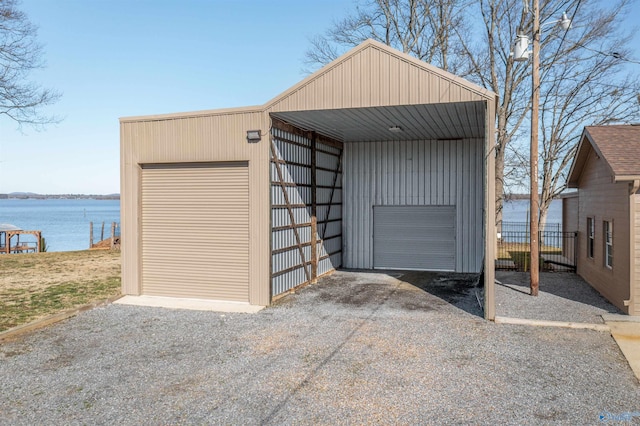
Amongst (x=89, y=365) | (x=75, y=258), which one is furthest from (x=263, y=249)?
(x=75, y=258)

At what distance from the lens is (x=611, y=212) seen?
10383mm

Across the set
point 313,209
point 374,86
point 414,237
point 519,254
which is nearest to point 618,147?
point 374,86

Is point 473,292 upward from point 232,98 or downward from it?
downward

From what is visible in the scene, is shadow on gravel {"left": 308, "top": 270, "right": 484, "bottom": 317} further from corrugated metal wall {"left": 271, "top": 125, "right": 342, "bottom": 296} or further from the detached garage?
the detached garage

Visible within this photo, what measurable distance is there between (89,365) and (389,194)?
1019 cm

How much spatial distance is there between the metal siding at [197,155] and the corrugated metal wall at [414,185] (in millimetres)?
5493

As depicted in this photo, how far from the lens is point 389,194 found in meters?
14.7

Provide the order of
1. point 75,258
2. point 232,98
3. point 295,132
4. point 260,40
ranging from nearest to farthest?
point 295,132
point 260,40
point 75,258
point 232,98

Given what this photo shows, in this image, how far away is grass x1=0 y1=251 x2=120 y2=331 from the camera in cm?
971

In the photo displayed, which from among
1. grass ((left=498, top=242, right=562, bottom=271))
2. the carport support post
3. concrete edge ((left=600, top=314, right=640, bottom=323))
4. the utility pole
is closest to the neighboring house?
concrete edge ((left=600, top=314, right=640, bottom=323))

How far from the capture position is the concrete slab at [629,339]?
6.49 metres

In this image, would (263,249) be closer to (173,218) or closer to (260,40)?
(173,218)

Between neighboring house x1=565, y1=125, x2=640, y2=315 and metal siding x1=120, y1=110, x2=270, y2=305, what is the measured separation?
690 centimetres

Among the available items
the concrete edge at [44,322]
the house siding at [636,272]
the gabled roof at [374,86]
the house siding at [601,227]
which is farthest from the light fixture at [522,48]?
the concrete edge at [44,322]
